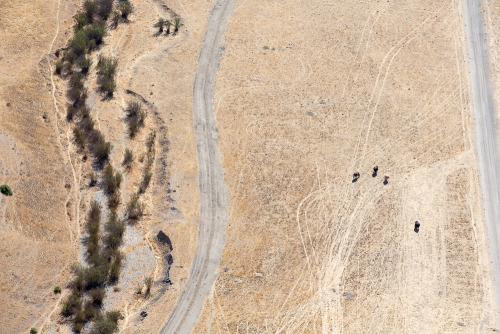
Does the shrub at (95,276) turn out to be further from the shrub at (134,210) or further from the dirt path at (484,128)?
the dirt path at (484,128)

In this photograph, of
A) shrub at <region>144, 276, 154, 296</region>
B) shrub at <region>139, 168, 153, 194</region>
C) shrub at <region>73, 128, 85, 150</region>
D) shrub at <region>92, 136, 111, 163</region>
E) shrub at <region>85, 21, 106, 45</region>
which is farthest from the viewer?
shrub at <region>85, 21, 106, 45</region>

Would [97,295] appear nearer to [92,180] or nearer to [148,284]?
[148,284]

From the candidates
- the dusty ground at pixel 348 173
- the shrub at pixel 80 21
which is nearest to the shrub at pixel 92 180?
the dusty ground at pixel 348 173

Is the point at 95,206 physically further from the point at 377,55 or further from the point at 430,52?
the point at 430,52

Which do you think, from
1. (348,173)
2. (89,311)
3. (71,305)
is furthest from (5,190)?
(348,173)

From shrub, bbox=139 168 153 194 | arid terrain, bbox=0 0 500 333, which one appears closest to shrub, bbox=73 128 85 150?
arid terrain, bbox=0 0 500 333

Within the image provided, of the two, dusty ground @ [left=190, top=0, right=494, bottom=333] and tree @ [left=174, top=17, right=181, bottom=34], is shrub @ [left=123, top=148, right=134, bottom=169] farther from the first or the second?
tree @ [left=174, top=17, right=181, bottom=34]
